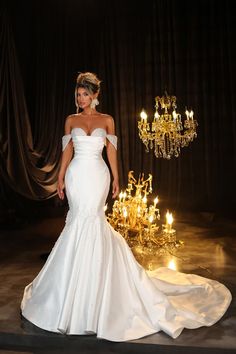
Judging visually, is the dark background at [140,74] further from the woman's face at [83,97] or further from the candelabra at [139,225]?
the woman's face at [83,97]

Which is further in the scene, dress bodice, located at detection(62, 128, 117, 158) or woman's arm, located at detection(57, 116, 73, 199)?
woman's arm, located at detection(57, 116, 73, 199)

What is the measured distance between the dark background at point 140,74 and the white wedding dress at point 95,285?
372cm

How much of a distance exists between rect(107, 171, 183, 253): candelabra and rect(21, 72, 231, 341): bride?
1748mm

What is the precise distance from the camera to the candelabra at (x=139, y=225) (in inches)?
189

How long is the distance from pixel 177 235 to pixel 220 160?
2.37 metres

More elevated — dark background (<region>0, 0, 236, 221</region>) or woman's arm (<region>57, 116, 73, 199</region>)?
dark background (<region>0, 0, 236, 221</region>)

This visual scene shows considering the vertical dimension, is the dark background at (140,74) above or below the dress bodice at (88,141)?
above

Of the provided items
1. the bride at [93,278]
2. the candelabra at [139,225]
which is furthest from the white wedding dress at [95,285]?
the candelabra at [139,225]

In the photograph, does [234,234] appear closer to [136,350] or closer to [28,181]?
[28,181]

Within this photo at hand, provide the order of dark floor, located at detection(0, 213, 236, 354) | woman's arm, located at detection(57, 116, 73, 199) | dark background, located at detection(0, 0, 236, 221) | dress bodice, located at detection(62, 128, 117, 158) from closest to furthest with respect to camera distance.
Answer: dark floor, located at detection(0, 213, 236, 354) < dress bodice, located at detection(62, 128, 117, 158) < woman's arm, located at detection(57, 116, 73, 199) < dark background, located at detection(0, 0, 236, 221)

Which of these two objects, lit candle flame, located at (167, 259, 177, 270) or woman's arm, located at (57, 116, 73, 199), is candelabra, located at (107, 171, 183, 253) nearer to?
lit candle flame, located at (167, 259, 177, 270)

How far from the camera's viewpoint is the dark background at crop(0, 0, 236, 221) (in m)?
7.00

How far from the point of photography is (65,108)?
7141mm

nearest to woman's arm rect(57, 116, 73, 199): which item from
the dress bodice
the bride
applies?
the bride
